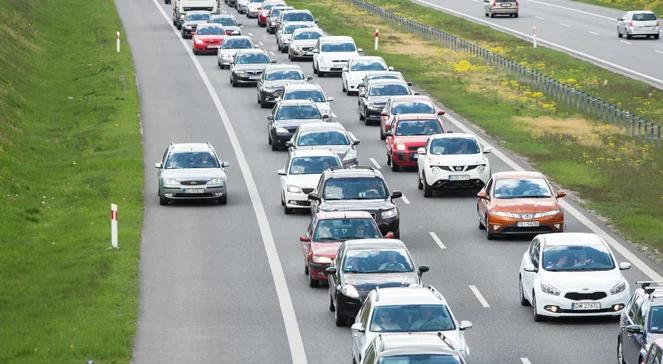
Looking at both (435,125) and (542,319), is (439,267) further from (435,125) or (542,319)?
(435,125)

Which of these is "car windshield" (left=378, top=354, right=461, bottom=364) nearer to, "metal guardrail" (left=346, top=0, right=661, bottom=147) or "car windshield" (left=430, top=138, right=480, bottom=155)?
"car windshield" (left=430, top=138, right=480, bottom=155)

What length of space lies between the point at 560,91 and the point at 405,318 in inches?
1687

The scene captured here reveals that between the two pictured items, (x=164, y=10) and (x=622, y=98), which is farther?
(x=164, y=10)

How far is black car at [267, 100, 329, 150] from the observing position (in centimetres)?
5453

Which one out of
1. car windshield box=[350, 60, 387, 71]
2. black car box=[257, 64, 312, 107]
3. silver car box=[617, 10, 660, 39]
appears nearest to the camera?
black car box=[257, 64, 312, 107]

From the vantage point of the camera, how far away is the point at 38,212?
4478 centimetres

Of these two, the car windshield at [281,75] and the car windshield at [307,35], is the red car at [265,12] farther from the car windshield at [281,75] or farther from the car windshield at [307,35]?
the car windshield at [281,75]

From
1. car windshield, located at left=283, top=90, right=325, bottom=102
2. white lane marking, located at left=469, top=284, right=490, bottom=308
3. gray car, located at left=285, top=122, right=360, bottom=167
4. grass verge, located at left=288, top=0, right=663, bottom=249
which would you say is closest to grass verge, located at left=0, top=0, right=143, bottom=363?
gray car, located at left=285, top=122, right=360, bottom=167

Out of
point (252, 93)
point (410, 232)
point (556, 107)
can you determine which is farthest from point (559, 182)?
point (252, 93)

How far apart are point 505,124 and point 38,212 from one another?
21.5m

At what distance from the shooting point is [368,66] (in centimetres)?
6925

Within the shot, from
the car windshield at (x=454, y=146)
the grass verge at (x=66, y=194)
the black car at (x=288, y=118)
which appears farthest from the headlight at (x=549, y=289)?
the black car at (x=288, y=118)

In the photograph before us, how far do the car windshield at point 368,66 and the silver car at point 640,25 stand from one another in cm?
2342

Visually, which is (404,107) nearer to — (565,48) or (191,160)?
(191,160)
